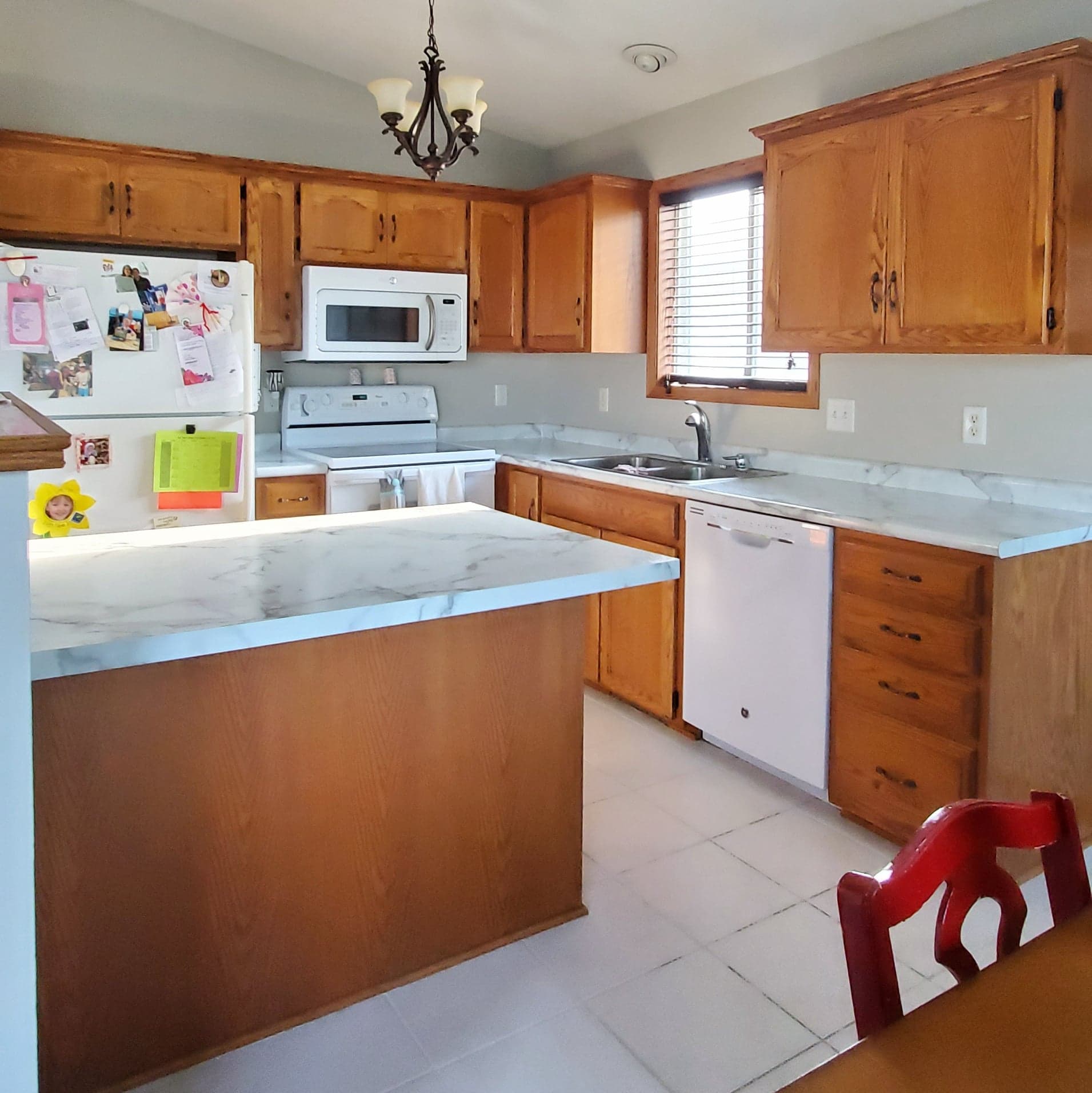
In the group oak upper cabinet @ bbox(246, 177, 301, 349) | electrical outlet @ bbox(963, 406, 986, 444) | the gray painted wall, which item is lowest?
electrical outlet @ bbox(963, 406, 986, 444)

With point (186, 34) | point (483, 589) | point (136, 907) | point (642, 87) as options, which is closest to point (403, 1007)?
point (136, 907)

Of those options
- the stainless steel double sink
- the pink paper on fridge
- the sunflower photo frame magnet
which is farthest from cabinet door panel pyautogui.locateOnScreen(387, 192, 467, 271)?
the sunflower photo frame magnet

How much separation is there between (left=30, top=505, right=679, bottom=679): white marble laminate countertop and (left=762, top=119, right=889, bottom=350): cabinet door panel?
1.26 meters

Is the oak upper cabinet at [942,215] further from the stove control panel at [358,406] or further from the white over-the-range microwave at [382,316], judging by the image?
the stove control panel at [358,406]

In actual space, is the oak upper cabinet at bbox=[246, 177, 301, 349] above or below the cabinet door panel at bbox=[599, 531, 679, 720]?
above

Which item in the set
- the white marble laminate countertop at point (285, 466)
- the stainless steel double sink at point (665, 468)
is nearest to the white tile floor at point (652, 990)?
the stainless steel double sink at point (665, 468)

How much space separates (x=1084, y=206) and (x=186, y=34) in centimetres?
335

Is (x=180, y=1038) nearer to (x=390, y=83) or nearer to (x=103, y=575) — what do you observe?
(x=103, y=575)

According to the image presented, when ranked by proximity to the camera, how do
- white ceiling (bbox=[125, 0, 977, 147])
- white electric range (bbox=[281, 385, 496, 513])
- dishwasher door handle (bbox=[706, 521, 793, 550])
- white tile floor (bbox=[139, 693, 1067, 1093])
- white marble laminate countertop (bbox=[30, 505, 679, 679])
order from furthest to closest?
white electric range (bbox=[281, 385, 496, 513]), white ceiling (bbox=[125, 0, 977, 147]), dishwasher door handle (bbox=[706, 521, 793, 550]), white tile floor (bbox=[139, 693, 1067, 1093]), white marble laminate countertop (bbox=[30, 505, 679, 679])

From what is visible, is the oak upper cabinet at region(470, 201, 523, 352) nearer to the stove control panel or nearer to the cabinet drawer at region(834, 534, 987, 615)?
the stove control panel

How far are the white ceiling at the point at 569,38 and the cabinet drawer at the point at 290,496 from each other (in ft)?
5.63

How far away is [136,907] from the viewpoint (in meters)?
1.80

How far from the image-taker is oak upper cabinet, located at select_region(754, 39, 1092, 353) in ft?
8.09

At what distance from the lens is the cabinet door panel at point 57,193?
3533 mm
